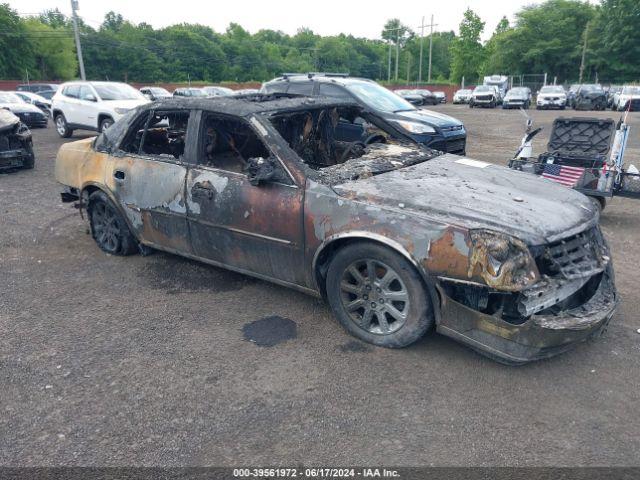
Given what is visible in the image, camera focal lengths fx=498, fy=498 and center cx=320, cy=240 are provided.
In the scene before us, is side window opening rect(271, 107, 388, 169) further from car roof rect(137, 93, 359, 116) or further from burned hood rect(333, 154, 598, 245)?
burned hood rect(333, 154, 598, 245)

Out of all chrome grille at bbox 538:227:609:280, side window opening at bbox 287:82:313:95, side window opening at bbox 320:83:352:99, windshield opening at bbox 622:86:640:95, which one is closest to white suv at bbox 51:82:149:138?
side window opening at bbox 287:82:313:95

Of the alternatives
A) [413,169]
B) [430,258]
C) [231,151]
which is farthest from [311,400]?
[231,151]

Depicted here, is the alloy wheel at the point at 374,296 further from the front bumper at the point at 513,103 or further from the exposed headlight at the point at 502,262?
the front bumper at the point at 513,103

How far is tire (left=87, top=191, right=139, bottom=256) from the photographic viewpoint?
5086 mm

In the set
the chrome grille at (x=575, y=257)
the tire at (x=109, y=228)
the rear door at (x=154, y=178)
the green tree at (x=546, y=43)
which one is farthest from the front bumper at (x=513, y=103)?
the chrome grille at (x=575, y=257)

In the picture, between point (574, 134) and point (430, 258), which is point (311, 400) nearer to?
point (430, 258)

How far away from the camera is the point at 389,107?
9.29 m

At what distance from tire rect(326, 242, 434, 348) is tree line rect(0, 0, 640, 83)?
53369mm

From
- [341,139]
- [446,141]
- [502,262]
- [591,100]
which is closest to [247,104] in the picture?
[341,139]

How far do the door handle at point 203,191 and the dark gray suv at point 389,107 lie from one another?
4.65 m

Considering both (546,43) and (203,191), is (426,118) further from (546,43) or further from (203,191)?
(546,43)

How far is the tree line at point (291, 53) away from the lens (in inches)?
1939

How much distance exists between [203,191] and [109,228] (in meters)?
1.77

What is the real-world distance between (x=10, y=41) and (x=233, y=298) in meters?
62.6
